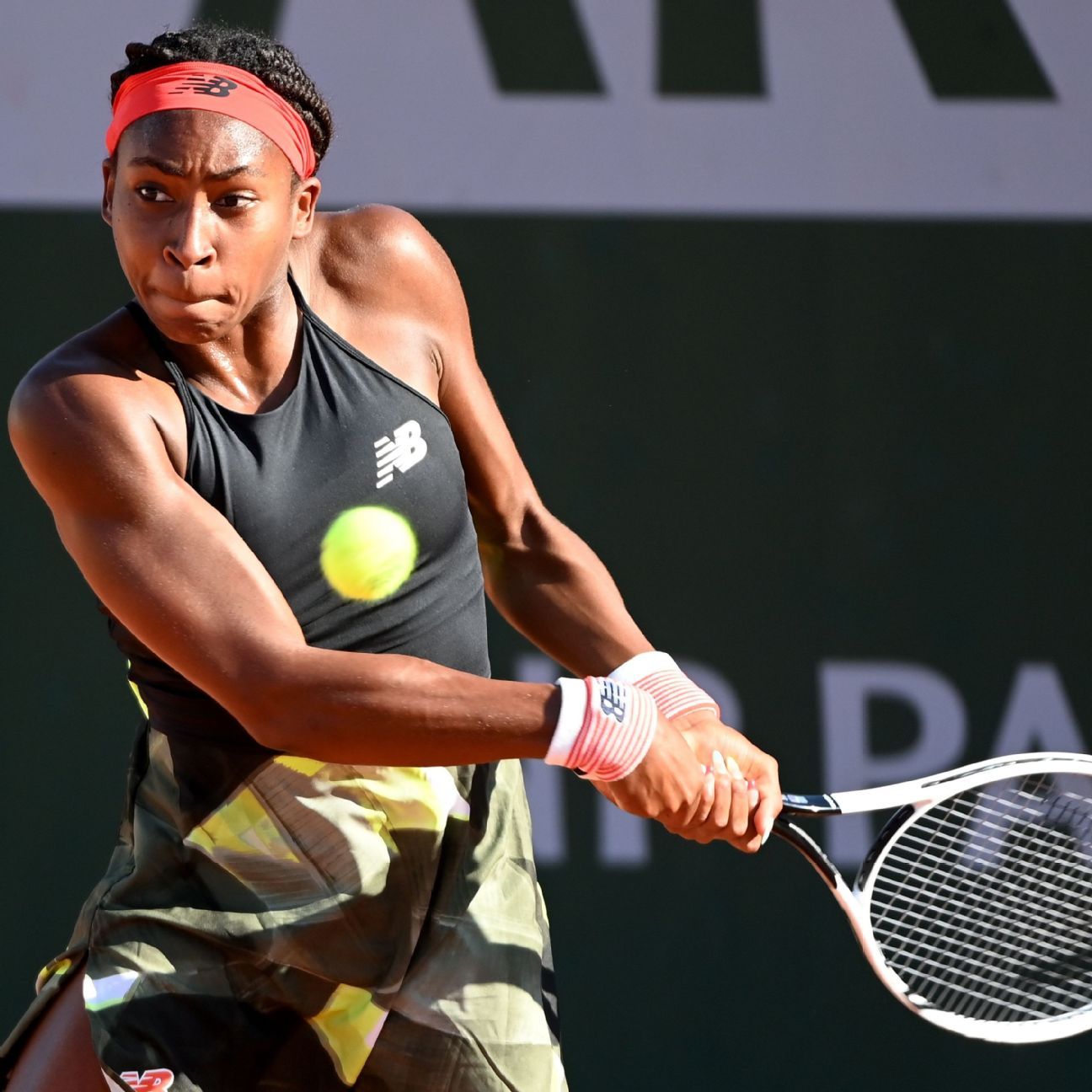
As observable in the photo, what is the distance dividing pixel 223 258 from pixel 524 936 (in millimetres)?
967

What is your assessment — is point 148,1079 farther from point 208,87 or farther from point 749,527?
point 749,527

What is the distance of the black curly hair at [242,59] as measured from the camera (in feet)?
6.66

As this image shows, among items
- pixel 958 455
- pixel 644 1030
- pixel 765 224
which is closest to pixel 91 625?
pixel 644 1030

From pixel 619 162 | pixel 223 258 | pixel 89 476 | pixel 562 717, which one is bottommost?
pixel 562 717

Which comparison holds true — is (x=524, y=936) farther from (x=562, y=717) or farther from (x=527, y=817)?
(x=562, y=717)

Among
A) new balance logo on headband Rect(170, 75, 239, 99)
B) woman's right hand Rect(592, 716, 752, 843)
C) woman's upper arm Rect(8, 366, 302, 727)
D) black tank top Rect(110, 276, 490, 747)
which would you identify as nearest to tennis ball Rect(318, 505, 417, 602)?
black tank top Rect(110, 276, 490, 747)

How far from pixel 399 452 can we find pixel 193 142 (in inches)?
18.3

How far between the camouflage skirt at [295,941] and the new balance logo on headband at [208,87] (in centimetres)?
80

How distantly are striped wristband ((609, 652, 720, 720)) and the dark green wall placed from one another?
1.35 m

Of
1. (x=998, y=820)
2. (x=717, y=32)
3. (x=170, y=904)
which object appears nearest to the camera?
(x=170, y=904)

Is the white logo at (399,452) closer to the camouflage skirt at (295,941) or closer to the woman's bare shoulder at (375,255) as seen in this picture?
the woman's bare shoulder at (375,255)

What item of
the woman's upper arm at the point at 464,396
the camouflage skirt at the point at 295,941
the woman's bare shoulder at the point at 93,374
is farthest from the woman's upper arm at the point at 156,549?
the woman's upper arm at the point at 464,396

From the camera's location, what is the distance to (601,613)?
7.71 feet

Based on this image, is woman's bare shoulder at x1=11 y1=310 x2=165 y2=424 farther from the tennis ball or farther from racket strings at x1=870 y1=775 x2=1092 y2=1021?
racket strings at x1=870 y1=775 x2=1092 y2=1021
